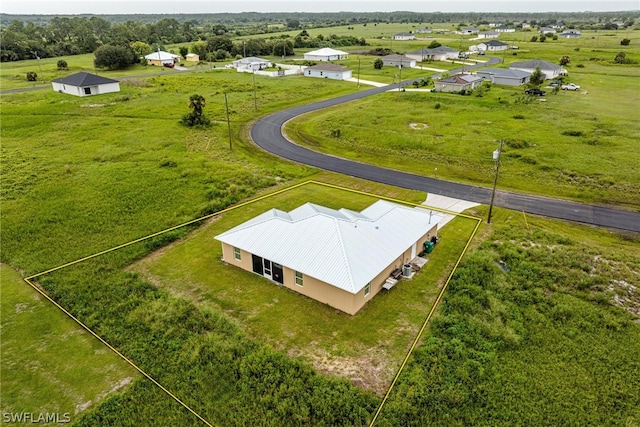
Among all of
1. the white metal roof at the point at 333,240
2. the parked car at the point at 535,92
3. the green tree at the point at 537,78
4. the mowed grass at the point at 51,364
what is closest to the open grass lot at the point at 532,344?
the white metal roof at the point at 333,240

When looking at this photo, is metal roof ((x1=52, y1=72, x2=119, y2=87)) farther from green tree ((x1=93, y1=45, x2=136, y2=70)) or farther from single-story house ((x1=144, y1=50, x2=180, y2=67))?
single-story house ((x1=144, y1=50, x2=180, y2=67))

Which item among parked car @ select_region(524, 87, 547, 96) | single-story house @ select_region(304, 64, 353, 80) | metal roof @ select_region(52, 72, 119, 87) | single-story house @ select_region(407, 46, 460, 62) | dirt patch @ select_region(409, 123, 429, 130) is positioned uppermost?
single-story house @ select_region(407, 46, 460, 62)

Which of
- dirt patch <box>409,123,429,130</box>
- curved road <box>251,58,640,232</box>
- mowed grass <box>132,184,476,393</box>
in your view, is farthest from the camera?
dirt patch <box>409,123,429,130</box>

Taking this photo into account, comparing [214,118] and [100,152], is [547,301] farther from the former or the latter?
[214,118]

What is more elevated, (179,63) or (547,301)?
(179,63)

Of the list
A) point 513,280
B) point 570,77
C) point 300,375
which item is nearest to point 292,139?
point 513,280

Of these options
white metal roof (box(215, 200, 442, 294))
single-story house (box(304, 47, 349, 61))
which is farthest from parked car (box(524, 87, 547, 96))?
single-story house (box(304, 47, 349, 61))
